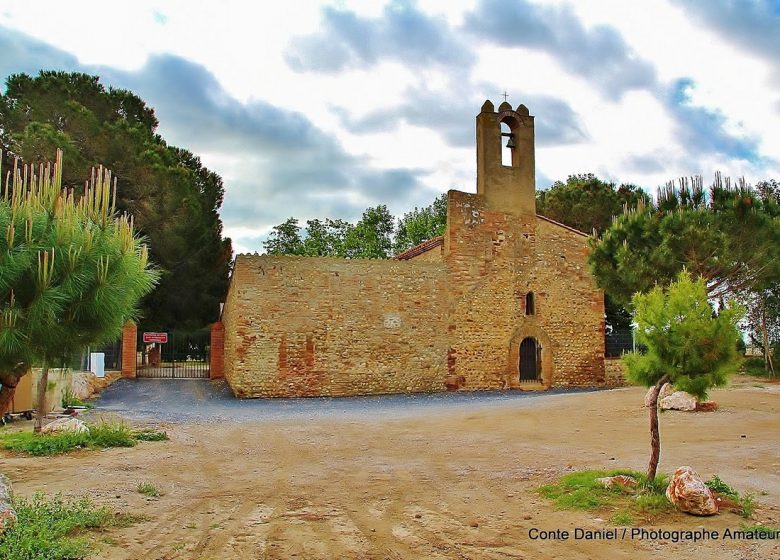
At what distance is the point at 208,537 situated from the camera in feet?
17.8

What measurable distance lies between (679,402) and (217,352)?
16871mm

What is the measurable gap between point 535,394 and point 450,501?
14502 mm

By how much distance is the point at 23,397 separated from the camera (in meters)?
13.6

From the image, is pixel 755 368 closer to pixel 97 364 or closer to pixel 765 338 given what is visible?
pixel 765 338

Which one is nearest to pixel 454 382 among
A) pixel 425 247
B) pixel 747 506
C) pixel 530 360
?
pixel 530 360

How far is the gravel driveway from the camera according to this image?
49.4 feet

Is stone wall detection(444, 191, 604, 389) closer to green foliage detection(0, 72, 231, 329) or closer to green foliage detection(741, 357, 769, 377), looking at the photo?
green foliage detection(741, 357, 769, 377)

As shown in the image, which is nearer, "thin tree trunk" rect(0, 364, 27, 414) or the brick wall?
"thin tree trunk" rect(0, 364, 27, 414)

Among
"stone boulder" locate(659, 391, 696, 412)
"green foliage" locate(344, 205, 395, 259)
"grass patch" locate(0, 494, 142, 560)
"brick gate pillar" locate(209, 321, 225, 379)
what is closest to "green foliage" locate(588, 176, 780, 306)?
"stone boulder" locate(659, 391, 696, 412)

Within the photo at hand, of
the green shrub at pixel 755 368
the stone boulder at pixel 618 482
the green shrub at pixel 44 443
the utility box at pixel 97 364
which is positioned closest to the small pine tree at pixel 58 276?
the green shrub at pixel 44 443

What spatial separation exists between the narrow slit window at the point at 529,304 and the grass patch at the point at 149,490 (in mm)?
16872

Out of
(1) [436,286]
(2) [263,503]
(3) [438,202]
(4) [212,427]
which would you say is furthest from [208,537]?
(3) [438,202]

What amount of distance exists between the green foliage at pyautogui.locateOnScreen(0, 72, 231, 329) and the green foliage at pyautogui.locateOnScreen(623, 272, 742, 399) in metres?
20.9

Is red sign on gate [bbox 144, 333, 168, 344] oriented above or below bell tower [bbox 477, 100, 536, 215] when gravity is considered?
below
